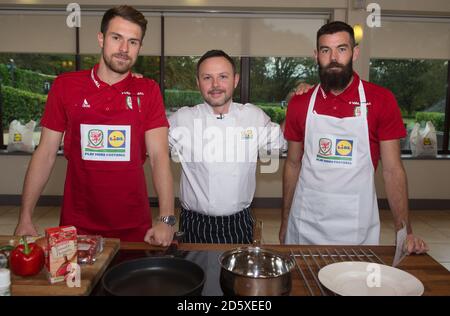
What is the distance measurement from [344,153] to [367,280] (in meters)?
0.85

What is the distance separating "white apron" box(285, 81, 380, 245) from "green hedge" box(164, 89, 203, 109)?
3377 mm

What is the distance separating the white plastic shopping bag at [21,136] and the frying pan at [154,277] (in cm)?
452

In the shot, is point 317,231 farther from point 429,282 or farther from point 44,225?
point 44,225

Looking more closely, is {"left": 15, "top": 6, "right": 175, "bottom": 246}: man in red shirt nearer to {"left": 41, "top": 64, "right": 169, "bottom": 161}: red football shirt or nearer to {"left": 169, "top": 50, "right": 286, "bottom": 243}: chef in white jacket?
{"left": 41, "top": 64, "right": 169, "bottom": 161}: red football shirt

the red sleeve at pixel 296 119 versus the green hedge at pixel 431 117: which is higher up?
the green hedge at pixel 431 117

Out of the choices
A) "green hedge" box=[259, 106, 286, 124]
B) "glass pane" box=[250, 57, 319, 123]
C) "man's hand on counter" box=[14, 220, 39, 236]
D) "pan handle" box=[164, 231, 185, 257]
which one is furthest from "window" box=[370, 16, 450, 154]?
"man's hand on counter" box=[14, 220, 39, 236]

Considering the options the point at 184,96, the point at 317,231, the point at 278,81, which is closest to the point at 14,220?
the point at 184,96

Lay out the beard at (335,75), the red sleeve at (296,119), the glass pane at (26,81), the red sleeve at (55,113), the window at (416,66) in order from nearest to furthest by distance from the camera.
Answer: the red sleeve at (55,113) → the beard at (335,75) → the red sleeve at (296,119) → the window at (416,66) → the glass pane at (26,81)

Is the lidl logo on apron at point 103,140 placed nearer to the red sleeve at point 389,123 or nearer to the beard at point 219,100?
the beard at point 219,100

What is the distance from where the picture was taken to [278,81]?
5.19 meters

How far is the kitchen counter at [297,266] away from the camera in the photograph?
1063 mm

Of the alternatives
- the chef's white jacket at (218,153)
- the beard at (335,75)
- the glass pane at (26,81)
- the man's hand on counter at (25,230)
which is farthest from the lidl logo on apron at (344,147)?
the glass pane at (26,81)

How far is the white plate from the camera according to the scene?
3.55 feet

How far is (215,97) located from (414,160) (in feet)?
12.8
